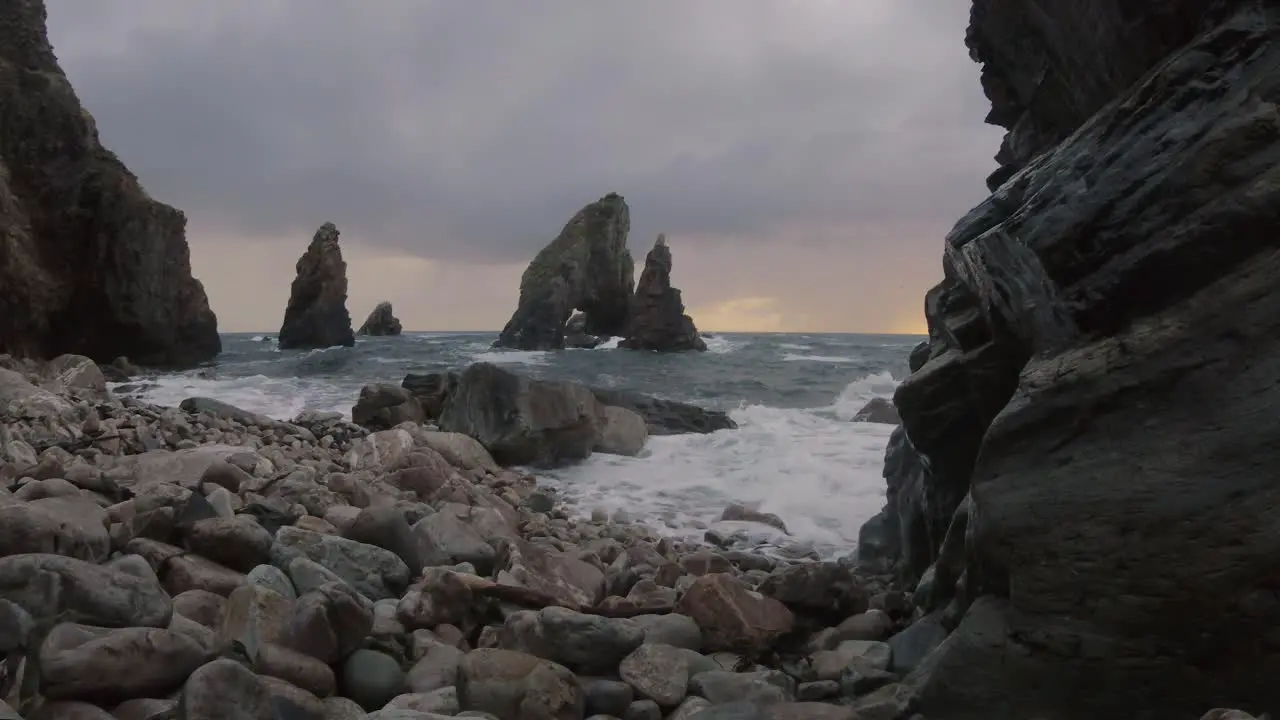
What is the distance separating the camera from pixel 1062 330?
3.08 metres

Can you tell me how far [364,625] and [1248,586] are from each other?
2.92 metres

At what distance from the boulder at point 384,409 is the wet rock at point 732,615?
8.17 m

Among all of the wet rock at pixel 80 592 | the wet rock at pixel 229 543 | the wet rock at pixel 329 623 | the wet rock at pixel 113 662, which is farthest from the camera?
the wet rock at pixel 229 543

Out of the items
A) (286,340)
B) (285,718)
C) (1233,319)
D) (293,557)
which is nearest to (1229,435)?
(1233,319)

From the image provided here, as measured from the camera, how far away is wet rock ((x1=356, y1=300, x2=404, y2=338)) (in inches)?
2514

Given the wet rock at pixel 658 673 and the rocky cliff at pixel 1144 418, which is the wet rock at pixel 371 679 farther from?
the rocky cliff at pixel 1144 418

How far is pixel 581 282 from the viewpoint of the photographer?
Answer: 185 ft

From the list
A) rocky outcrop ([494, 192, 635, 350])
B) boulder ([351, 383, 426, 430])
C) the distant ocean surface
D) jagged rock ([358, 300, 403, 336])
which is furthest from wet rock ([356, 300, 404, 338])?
boulder ([351, 383, 426, 430])

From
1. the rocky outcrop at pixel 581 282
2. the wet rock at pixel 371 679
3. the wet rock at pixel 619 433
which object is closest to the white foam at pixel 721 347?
the rocky outcrop at pixel 581 282

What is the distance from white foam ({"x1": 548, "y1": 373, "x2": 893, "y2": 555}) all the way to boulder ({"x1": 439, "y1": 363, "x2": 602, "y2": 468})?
1.23 feet

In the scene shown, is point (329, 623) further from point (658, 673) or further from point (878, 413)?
point (878, 413)

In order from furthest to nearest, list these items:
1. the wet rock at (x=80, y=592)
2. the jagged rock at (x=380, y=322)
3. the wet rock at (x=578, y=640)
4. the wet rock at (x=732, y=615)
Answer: the jagged rock at (x=380, y=322) < the wet rock at (x=732, y=615) < the wet rock at (x=578, y=640) < the wet rock at (x=80, y=592)

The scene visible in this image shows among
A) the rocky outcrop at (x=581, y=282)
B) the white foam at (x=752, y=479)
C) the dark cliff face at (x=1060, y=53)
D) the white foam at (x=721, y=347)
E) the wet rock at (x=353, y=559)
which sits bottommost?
the white foam at (x=752, y=479)

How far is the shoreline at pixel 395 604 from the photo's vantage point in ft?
9.42
